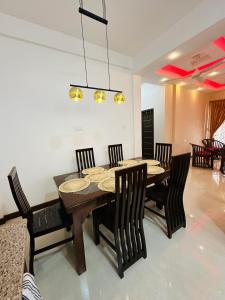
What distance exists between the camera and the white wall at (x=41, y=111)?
2.34 metres

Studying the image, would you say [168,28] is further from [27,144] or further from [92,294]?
[92,294]

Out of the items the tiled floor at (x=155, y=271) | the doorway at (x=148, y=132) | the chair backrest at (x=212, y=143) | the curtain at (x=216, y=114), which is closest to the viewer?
the tiled floor at (x=155, y=271)

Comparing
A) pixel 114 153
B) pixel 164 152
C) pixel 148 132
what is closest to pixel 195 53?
pixel 164 152

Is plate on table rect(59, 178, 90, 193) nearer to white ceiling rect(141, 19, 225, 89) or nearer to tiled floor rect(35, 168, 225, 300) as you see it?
tiled floor rect(35, 168, 225, 300)

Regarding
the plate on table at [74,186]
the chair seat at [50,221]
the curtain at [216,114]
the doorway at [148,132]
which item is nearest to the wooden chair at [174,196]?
the plate on table at [74,186]

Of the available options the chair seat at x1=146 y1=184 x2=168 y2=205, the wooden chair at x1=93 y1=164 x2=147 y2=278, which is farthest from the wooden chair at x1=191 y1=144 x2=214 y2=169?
the wooden chair at x1=93 y1=164 x2=147 y2=278

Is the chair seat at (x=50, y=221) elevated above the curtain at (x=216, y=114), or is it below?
below

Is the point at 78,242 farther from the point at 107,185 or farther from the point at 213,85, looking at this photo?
the point at 213,85

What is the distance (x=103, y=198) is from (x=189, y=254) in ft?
3.92

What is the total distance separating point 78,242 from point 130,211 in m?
0.59

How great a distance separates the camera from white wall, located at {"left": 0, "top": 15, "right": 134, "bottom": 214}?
7.69 ft

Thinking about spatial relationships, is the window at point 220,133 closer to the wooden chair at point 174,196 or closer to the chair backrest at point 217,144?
the chair backrest at point 217,144

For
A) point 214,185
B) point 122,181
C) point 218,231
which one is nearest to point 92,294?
point 122,181

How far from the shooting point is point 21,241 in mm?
716
